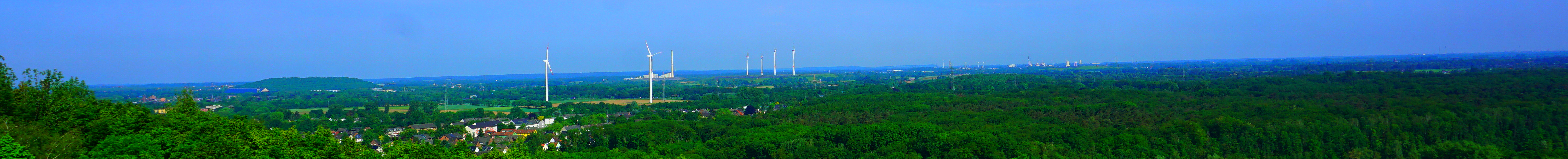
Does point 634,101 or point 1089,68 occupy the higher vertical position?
point 1089,68

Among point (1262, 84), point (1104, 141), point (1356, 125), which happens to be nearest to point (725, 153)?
point (1104, 141)

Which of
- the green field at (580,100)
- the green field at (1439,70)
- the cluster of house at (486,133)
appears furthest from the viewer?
the green field at (580,100)

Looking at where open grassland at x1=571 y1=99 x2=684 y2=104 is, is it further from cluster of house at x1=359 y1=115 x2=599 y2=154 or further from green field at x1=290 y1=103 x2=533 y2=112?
cluster of house at x1=359 y1=115 x2=599 y2=154

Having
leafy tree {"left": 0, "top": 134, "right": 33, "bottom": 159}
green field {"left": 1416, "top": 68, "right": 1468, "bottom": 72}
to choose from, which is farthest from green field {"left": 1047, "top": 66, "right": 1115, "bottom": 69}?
leafy tree {"left": 0, "top": 134, "right": 33, "bottom": 159}

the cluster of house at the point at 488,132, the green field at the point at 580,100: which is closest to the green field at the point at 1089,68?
the green field at the point at 580,100

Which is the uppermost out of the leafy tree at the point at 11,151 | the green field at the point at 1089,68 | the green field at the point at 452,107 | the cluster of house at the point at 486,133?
the leafy tree at the point at 11,151

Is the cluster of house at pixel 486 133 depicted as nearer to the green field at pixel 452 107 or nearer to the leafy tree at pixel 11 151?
the green field at pixel 452 107

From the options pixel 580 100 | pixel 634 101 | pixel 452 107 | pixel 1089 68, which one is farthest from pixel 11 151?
pixel 1089 68

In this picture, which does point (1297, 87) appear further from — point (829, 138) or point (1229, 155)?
point (829, 138)

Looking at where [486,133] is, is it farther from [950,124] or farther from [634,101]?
[634,101]
